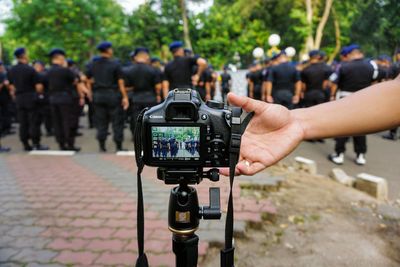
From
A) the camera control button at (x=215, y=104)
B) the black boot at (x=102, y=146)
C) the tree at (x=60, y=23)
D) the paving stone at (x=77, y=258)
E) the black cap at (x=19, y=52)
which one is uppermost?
the tree at (x=60, y=23)

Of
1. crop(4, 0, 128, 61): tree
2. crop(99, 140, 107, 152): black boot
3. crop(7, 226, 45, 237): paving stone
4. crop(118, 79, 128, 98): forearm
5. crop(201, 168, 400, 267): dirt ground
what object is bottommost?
crop(201, 168, 400, 267): dirt ground

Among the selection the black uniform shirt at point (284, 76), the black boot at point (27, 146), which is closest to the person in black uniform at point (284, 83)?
the black uniform shirt at point (284, 76)

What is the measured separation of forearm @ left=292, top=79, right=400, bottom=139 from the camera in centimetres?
172

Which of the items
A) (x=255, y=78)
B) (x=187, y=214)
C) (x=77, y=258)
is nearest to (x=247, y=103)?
(x=187, y=214)

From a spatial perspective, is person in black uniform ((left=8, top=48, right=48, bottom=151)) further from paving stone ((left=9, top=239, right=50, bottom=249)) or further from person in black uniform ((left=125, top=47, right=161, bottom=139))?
paving stone ((left=9, top=239, right=50, bottom=249))

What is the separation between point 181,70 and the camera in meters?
7.83

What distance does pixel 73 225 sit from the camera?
3463 millimetres

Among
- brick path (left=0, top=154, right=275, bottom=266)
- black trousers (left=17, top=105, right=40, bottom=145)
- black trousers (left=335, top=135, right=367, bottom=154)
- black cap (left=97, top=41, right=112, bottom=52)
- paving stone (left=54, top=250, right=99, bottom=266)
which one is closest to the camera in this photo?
paving stone (left=54, top=250, right=99, bottom=266)

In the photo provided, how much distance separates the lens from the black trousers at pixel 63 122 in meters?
7.34

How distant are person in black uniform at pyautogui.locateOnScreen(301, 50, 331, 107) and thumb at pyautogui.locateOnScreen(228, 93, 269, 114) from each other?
695cm

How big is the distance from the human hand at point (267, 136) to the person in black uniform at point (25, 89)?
669 centimetres

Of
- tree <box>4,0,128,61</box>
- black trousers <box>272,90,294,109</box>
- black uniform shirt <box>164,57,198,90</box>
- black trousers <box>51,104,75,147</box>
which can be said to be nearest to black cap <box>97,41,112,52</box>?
black trousers <box>51,104,75,147</box>

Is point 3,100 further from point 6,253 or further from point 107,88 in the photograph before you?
point 6,253

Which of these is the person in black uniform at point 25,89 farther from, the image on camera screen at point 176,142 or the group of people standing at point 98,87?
the image on camera screen at point 176,142
